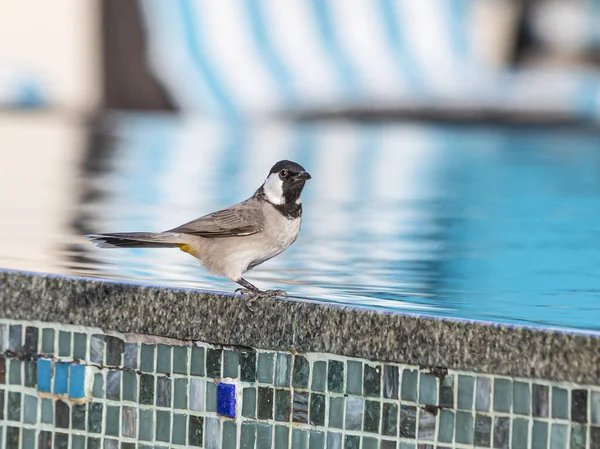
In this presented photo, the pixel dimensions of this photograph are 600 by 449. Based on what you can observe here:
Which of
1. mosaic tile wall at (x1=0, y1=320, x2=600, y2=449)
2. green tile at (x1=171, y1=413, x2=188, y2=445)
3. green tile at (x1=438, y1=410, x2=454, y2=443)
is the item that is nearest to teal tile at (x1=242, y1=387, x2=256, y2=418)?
mosaic tile wall at (x1=0, y1=320, x2=600, y2=449)

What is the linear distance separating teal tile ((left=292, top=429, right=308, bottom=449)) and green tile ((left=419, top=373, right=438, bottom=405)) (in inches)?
8.3

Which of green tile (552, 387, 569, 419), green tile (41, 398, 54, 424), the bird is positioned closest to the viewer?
green tile (552, 387, 569, 419)

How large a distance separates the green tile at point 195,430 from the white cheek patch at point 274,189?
0.48 m

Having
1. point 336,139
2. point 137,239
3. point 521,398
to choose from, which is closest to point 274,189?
point 137,239

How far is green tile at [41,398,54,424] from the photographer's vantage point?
2.52 metres

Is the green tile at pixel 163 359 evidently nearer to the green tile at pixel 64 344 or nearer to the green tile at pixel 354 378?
the green tile at pixel 64 344

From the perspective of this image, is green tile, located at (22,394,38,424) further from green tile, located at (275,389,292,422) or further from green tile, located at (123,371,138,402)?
green tile, located at (275,389,292,422)

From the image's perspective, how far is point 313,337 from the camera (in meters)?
2.27

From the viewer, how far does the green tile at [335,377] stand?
2.27 meters

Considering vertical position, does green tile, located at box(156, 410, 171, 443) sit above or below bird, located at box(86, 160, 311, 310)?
below

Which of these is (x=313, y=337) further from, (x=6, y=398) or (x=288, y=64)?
(x=288, y=64)

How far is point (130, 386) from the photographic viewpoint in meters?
2.45

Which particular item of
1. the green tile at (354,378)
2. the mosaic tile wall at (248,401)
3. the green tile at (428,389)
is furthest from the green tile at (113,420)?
the green tile at (428,389)

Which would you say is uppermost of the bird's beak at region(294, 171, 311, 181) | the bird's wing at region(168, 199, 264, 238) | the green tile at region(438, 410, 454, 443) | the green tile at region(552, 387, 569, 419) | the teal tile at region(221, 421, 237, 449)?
the bird's beak at region(294, 171, 311, 181)
